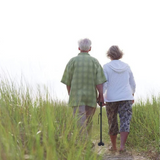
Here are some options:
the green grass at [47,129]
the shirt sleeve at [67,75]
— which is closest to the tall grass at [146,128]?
the green grass at [47,129]

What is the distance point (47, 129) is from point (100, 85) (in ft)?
Result: 7.48

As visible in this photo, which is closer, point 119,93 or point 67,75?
point 67,75

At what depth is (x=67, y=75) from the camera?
5469mm

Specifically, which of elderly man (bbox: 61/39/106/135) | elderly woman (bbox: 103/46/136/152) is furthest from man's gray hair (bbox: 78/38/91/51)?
elderly woman (bbox: 103/46/136/152)

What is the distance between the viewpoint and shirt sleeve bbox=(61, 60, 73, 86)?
17.8 feet

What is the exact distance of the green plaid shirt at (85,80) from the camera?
5258 mm

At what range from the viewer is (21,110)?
13.3ft

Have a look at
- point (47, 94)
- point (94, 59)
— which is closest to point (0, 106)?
point (47, 94)

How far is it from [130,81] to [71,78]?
4.35 ft

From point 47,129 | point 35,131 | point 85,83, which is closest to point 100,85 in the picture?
point 85,83

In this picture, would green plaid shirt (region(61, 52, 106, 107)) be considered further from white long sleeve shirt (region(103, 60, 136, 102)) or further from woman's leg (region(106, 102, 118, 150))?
woman's leg (region(106, 102, 118, 150))

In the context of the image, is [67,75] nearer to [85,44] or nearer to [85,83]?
[85,83]

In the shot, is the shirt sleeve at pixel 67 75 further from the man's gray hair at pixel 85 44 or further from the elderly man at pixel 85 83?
the man's gray hair at pixel 85 44

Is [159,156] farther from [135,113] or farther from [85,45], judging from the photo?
[85,45]
